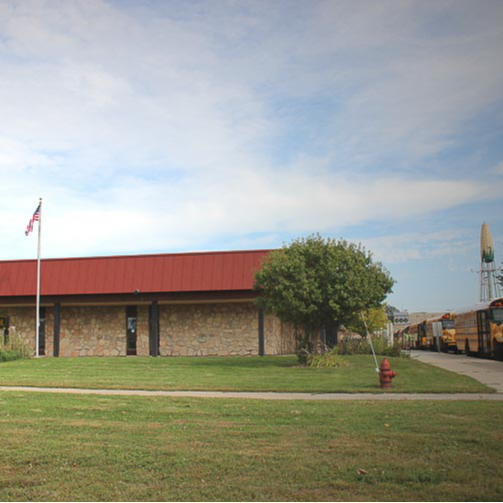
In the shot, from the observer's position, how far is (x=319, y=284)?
74.4 ft

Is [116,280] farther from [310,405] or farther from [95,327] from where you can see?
[310,405]

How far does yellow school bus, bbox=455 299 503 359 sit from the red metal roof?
11.6 metres

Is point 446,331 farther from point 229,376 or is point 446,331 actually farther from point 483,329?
point 229,376

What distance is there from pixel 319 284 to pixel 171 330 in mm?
12192

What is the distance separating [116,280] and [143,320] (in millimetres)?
3073

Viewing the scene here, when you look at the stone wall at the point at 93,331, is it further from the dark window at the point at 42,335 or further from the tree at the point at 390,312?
the tree at the point at 390,312

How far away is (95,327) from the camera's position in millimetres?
33156

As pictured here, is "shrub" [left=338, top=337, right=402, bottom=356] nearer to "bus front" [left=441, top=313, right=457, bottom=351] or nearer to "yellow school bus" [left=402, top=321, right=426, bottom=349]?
"bus front" [left=441, top=313, right=457, bottom=351]

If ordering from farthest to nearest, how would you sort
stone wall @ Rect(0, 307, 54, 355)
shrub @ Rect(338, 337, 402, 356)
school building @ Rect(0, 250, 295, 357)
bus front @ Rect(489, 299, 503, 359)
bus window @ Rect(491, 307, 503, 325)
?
stone wall @ Rect(0, 307, 54, 355) → bus window @ Rect(491, 307, 503, 325) → bus front @ Rect(489, 299, 503, 359) → school building @ Rect(0, 250, 295, 357) → shrub @ Rect(338, 337, 402, 356)

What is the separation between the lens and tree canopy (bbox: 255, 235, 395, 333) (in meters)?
22.2

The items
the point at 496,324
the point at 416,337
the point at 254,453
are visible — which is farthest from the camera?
the point at 416,337

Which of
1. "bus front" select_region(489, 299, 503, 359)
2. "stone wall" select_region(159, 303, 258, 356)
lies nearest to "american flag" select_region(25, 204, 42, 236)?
"stone wall" select_region(159, 303, 258, 356)

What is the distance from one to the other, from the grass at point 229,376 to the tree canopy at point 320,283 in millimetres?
1865

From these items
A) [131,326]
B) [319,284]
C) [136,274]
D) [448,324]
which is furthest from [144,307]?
[448,324]
